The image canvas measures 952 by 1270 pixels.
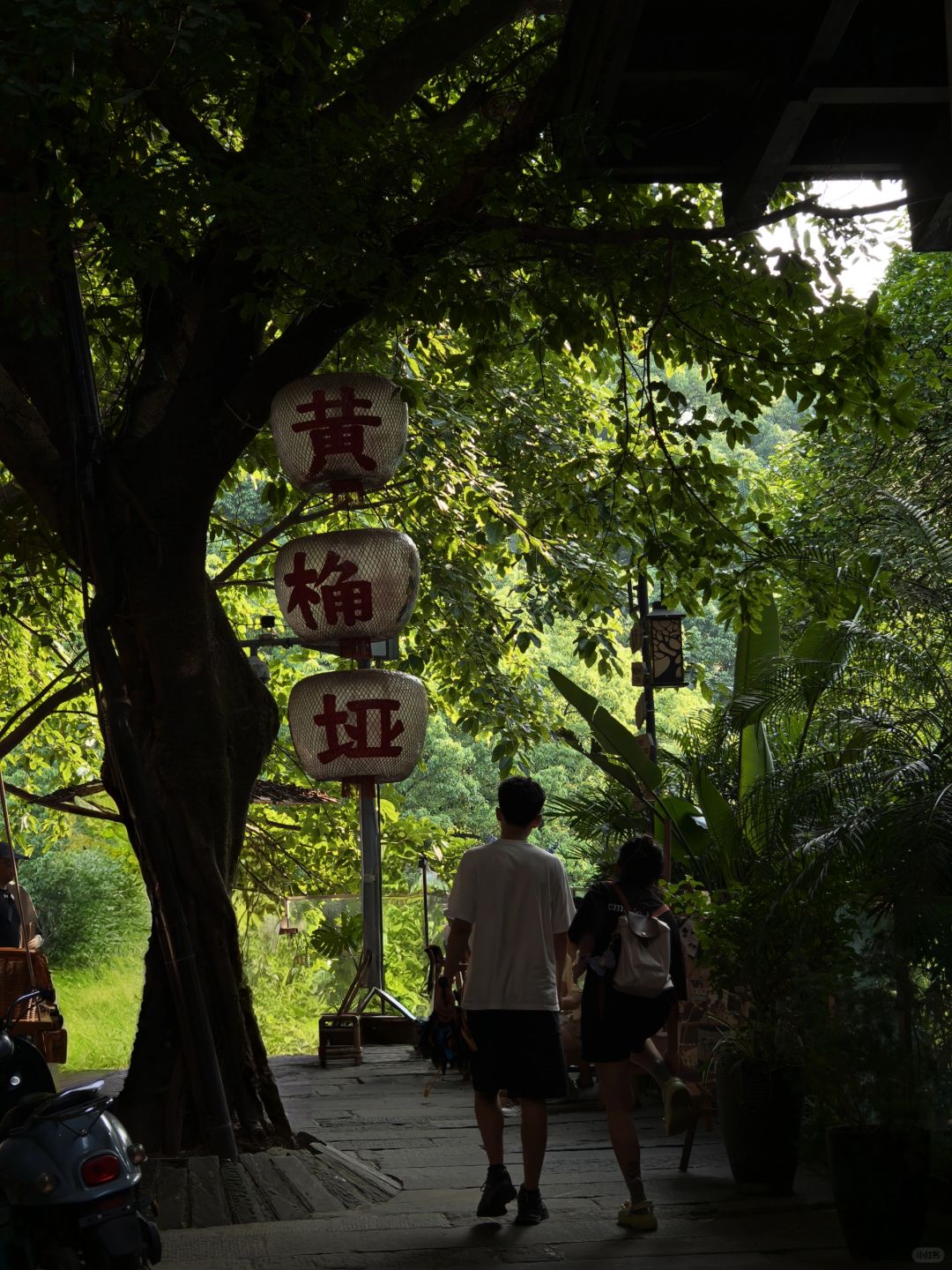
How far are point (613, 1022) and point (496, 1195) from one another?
896 mm

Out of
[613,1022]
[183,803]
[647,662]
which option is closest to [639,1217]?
[613,1022]

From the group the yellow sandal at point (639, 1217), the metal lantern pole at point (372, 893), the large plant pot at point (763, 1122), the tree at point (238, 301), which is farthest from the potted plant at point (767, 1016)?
the metal lantern pole at point (372, 893)

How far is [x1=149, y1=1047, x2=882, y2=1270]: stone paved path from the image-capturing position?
227 inches

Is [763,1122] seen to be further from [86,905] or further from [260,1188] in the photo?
[86,905]

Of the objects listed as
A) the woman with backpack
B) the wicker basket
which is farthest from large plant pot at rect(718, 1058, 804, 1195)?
the wicker basket

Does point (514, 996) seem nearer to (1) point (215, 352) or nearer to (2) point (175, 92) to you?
(1) point (215, 352)

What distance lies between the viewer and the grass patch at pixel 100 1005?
28.3 metres

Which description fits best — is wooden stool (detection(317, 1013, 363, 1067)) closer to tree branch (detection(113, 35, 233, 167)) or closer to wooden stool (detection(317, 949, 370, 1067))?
wooden stool (detection(317, 949, 370, 1067))

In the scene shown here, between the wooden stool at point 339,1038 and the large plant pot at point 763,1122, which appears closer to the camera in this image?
the large plant pot at point 763,1122

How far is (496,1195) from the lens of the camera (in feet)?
20.7

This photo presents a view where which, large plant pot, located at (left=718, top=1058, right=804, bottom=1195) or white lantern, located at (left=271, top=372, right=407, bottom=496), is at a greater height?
white lantern, located at (left=271, top=372, right=407, bottom=496)

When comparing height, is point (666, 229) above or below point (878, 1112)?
above

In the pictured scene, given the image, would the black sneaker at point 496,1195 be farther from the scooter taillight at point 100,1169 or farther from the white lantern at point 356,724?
the white lantern at point 356,724

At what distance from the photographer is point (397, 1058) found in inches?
559
